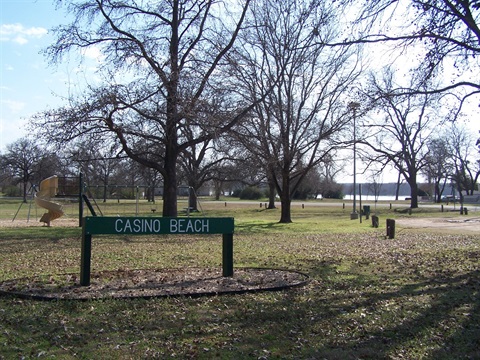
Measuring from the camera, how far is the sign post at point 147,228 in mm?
7597

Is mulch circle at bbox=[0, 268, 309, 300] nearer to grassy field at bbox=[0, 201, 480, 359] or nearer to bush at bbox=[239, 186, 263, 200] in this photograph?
grassy field at bbox=[0, 201, 480, 359]

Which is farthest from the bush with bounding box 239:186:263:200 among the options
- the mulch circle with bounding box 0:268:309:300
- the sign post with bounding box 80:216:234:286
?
the sign post with bounding box 80:216:234:286

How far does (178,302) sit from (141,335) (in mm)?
1353

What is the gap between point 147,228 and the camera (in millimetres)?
7977

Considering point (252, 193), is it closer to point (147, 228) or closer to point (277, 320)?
point (147, 228)

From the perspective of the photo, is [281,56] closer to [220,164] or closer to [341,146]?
[341,146]

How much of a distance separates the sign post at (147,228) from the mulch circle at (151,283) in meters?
0.34

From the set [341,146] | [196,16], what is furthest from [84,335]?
[341,146]

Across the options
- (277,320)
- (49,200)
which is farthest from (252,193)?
(277,320)

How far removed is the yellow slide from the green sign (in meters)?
17.7

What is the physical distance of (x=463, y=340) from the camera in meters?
5.57

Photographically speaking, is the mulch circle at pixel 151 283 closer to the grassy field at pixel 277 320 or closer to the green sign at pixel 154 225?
the grassy field at pixel 277 320

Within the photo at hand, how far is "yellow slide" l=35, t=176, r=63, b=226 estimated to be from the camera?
24544 millimetres

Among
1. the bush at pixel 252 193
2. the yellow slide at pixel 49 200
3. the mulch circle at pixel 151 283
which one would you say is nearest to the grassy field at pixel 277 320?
the mulch circle at pixel 151 283
